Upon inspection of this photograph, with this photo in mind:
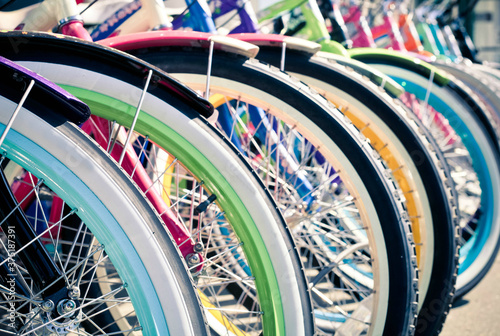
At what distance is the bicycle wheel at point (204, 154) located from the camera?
104cm

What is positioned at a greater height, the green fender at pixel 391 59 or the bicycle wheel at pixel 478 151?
the green fender at pixel 391 59

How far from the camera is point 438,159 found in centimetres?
182

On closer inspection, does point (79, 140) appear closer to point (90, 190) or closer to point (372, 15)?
point (90, 190)

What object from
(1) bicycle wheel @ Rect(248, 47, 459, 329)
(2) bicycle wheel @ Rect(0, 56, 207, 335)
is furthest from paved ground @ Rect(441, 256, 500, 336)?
(2) bicycle wheel @ Rect(0, 56, 207, 335)

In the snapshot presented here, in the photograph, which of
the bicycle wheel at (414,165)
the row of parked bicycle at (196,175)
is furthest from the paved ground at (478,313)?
the bicycle wheel at (414,165)

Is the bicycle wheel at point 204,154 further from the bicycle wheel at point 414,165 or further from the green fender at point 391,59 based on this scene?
the green fender at point 391,59

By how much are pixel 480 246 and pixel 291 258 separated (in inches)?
65.3

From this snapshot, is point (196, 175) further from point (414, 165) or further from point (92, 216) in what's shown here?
point (414, 165)

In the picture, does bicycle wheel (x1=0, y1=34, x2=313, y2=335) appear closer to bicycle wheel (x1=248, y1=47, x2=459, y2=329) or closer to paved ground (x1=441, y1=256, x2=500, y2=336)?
bicycle wheel (x1=248, y1=47, x2=459, y2=329)

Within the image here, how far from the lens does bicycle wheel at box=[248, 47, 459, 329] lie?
1.67m

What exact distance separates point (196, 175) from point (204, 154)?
0.19ft

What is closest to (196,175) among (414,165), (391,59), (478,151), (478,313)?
(414,165)

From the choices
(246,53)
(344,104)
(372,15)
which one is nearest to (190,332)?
(246,53)

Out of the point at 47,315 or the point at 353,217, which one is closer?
the point at 47,315
